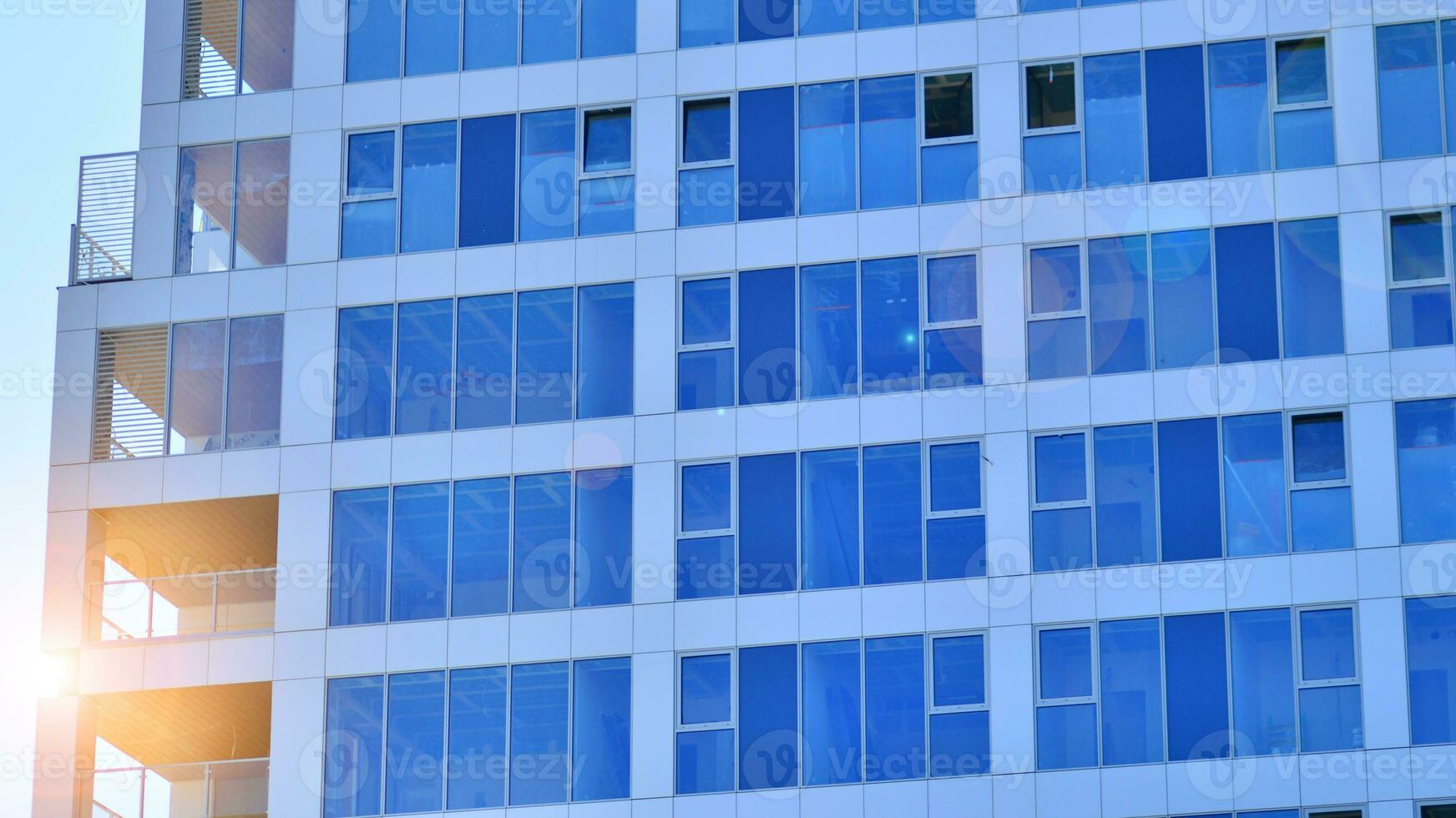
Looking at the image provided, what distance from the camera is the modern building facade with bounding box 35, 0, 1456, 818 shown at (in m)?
32.5

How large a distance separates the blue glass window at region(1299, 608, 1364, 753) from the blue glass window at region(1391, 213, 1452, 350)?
393cm

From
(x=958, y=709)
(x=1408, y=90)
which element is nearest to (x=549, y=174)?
(x=958, y=709)

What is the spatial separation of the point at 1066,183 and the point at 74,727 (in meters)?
16.4

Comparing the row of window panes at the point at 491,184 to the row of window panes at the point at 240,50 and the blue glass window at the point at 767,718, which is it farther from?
the blue glass window at the point at 767,718

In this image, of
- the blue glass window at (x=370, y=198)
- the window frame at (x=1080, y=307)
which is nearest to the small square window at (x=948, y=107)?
the window frame at (x=1080, y=307)

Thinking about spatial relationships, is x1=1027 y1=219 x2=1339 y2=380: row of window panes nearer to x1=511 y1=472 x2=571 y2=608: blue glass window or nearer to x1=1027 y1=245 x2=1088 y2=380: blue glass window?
x1=1027 y1=245 x2=1088 y2=380: blue glass window

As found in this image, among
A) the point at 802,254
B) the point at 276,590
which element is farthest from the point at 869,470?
the point at 276,590

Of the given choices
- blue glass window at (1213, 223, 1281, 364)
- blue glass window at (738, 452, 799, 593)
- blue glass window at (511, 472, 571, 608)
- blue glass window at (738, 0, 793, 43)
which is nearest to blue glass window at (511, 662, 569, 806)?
blue glass window at (511, 472, 571, 608)

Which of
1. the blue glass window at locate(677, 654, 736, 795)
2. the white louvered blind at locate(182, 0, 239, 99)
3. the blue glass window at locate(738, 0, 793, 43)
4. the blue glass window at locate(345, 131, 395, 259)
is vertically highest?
the white louvered blind at locate(182, 0, 239, 99)

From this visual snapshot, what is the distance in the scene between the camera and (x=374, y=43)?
3728 cm

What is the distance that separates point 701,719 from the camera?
33344 mm

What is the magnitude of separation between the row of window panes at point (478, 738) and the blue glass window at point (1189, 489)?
7.66 meters

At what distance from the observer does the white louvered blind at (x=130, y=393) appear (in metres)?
36.7

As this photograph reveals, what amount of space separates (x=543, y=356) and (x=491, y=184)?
284 cm
